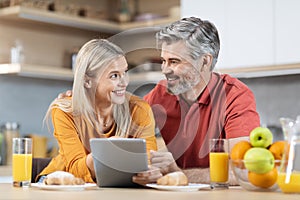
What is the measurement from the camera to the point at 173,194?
1910 millimetres

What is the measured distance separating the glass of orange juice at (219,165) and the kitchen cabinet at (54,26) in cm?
243

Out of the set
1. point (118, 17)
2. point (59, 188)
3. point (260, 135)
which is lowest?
point (59, 188)

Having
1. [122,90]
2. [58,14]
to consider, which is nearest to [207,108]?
[122,90]

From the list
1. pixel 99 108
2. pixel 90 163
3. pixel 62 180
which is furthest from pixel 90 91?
pixel 62 180

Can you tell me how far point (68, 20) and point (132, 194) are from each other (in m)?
2.84

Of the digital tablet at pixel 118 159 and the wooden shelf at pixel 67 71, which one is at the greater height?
the wooden shelf at pixel 67 71

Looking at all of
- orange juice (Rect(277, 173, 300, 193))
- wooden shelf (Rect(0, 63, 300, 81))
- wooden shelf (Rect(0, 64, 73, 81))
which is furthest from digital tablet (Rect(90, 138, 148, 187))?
wooden shelf (Rect(0, 64, 73, 81))

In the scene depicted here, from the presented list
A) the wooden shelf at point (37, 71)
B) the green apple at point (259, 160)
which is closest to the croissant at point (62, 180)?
the green apple at point (259, 160)

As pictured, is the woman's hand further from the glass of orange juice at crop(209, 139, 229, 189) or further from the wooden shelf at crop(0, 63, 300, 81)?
the wooden shelf at crop(0, 63, 300, 81)

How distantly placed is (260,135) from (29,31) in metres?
3.02

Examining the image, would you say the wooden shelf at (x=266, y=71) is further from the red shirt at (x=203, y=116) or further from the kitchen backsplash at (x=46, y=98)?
the red shirt at (x=203, y=116)

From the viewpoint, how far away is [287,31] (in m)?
3.88

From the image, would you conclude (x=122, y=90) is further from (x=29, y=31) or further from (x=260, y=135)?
(x=29, y=31)

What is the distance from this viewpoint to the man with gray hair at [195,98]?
8.98 ft
